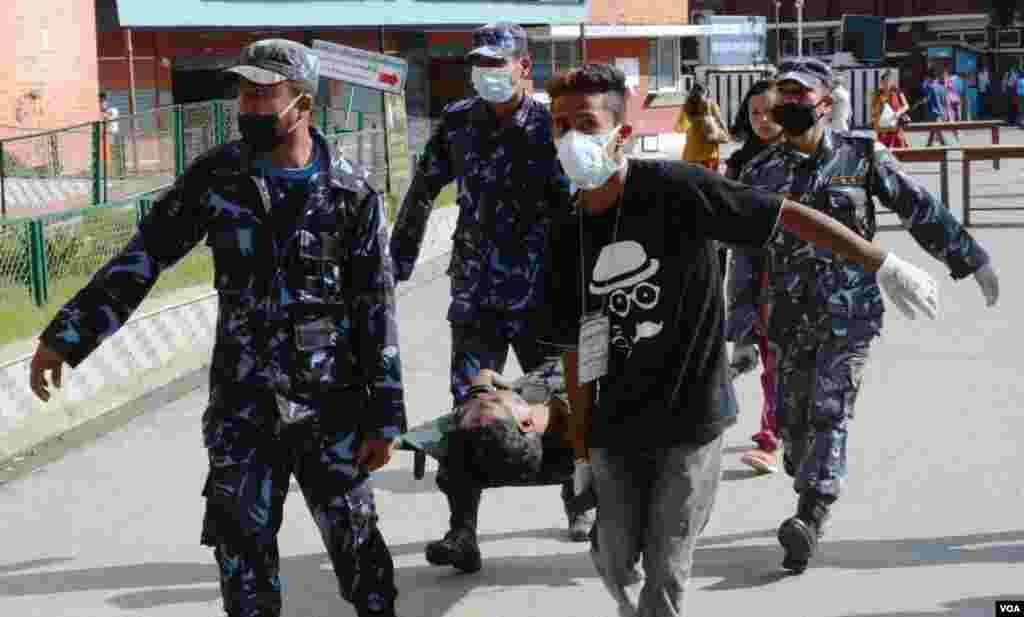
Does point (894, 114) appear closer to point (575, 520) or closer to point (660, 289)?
point (575, 520)

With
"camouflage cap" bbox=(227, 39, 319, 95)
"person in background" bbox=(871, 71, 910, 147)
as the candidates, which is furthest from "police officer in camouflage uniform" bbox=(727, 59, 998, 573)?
"person in background" bbox=(871, 71, 910, 147)

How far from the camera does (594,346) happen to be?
4781 mm

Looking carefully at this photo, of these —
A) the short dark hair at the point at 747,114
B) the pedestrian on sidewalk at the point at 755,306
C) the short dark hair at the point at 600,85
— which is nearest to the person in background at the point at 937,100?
the short dark hair at the point at 747,114

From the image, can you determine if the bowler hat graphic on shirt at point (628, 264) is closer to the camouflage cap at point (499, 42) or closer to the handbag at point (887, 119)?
the camouflage cap at point (499, 42)

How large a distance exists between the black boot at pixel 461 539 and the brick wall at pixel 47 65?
20615 millimetres

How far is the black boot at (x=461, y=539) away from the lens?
6.65 m

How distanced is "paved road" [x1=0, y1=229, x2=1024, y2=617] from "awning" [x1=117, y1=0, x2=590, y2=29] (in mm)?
24038

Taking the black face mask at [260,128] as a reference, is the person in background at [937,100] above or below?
below

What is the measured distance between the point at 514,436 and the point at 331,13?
120 ft

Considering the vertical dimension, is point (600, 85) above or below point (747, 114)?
above

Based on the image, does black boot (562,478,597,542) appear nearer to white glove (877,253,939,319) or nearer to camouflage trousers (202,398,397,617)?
camouflage trousers (202,398,397,617)

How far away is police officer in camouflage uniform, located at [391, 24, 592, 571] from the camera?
670 centimetres

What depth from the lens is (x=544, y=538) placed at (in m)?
7.18

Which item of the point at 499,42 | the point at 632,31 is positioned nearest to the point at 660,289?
the point at 499,42
